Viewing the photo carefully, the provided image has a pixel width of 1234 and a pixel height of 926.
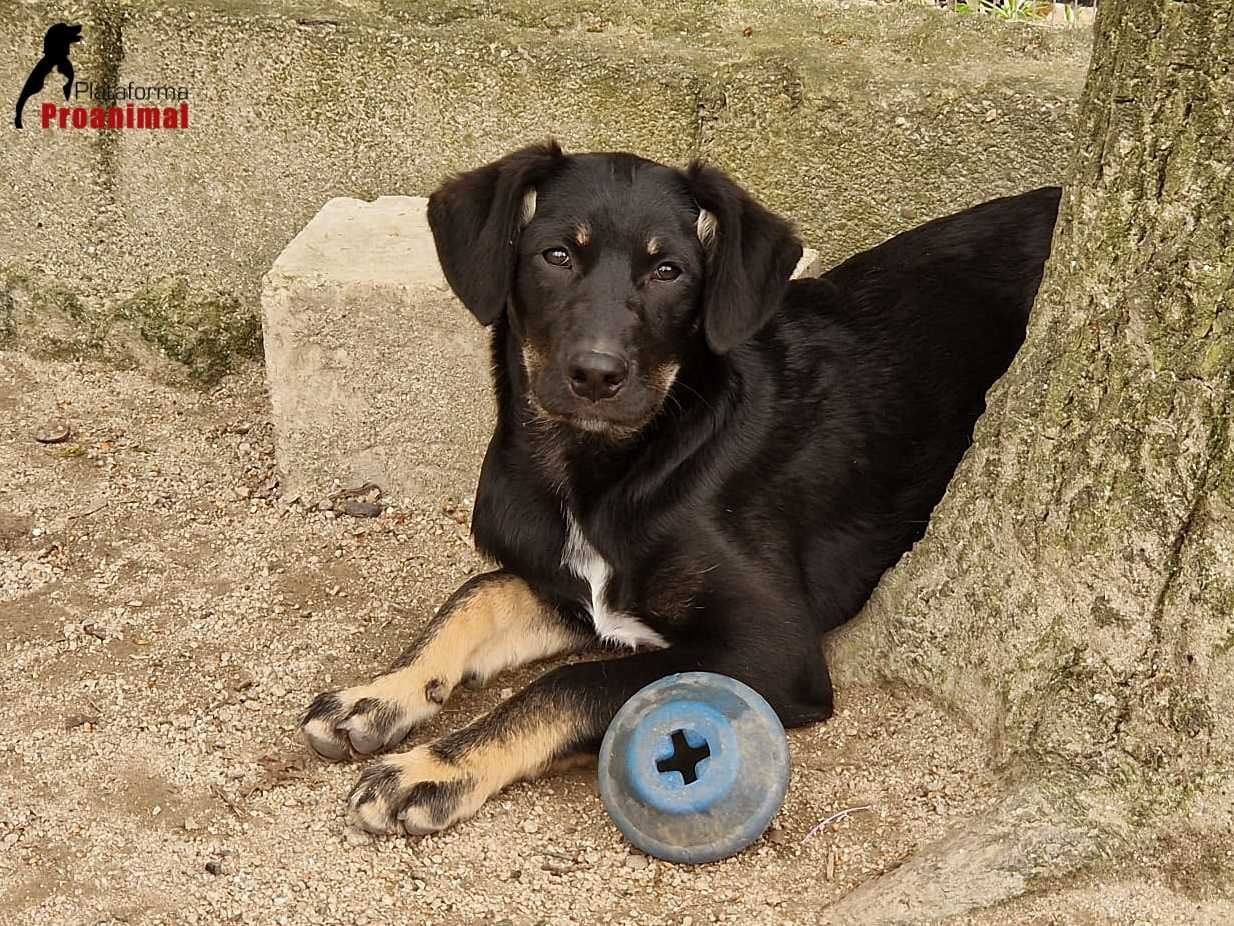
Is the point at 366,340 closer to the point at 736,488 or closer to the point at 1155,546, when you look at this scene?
the point at 736,488

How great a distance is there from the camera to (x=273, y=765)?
3643mm

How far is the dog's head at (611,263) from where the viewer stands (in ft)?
11.5

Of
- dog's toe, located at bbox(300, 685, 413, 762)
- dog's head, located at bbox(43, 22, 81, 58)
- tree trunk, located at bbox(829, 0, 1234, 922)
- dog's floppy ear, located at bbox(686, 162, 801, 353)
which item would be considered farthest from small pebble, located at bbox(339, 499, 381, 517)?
tree trunk, located at bbox(829, 0, 1234, 922)

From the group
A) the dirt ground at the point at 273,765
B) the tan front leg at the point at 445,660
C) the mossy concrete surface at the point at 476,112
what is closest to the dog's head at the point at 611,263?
the tan front leg at the point at 445,660

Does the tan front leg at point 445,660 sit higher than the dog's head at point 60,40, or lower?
lower

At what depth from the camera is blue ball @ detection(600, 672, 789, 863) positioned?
3.22 meters

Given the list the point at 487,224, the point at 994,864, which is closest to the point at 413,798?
the point at 994,864

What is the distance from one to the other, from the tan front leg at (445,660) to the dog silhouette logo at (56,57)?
2.57 m

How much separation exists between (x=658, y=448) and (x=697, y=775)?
35.1 inches

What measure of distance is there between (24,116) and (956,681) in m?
3.89

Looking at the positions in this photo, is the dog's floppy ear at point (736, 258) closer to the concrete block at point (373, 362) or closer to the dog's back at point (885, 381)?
the dog's back at point (885, 381)

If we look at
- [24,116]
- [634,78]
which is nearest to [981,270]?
[634,78]

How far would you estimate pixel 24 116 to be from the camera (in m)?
5.31

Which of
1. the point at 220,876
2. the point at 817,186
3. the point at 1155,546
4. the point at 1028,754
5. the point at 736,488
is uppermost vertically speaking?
the point at 817,186
